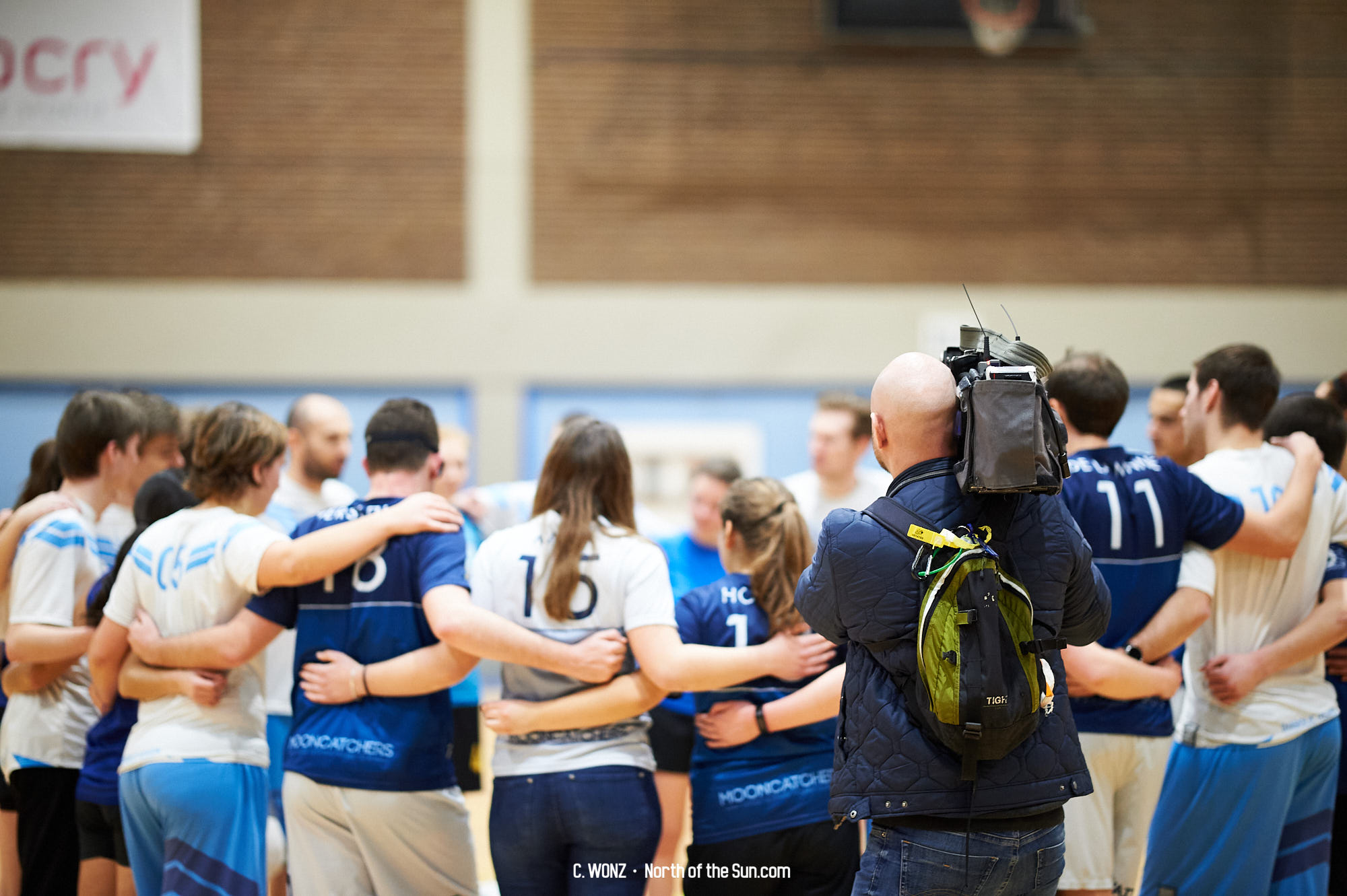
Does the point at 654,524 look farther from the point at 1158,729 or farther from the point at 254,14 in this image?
the point at 254,14

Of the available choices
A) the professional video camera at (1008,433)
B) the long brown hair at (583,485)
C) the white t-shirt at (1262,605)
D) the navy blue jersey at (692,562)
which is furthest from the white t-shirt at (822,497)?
the professional video camera at (1008,433)

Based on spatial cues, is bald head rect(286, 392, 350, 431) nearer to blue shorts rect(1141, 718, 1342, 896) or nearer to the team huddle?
the team huddle

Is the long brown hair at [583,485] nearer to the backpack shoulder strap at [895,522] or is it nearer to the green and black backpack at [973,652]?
the backpack shoulder strap at [895,522]

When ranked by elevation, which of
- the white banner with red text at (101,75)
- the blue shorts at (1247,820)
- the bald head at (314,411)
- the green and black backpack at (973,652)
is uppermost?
the white banner with red text at (101,75)

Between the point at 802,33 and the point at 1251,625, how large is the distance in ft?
24.2

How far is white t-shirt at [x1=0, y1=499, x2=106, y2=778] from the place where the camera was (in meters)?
3.41

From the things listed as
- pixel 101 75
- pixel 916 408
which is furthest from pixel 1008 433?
pixel 101 75

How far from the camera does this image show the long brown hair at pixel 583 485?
2.88 meters

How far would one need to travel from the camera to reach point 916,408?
221cm

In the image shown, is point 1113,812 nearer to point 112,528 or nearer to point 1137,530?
point 1137,530

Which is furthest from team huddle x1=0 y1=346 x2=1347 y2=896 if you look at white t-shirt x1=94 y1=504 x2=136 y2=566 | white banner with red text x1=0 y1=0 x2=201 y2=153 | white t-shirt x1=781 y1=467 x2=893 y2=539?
white banner with red text x1=0 y1=0 x2=201 y2=153

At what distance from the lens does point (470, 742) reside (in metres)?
4.51

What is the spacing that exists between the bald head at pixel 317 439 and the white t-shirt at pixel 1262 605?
3413 millimetres

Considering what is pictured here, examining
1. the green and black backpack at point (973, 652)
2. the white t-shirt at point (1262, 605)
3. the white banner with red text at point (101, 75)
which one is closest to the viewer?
the green and black backpack at point (973, 652)
